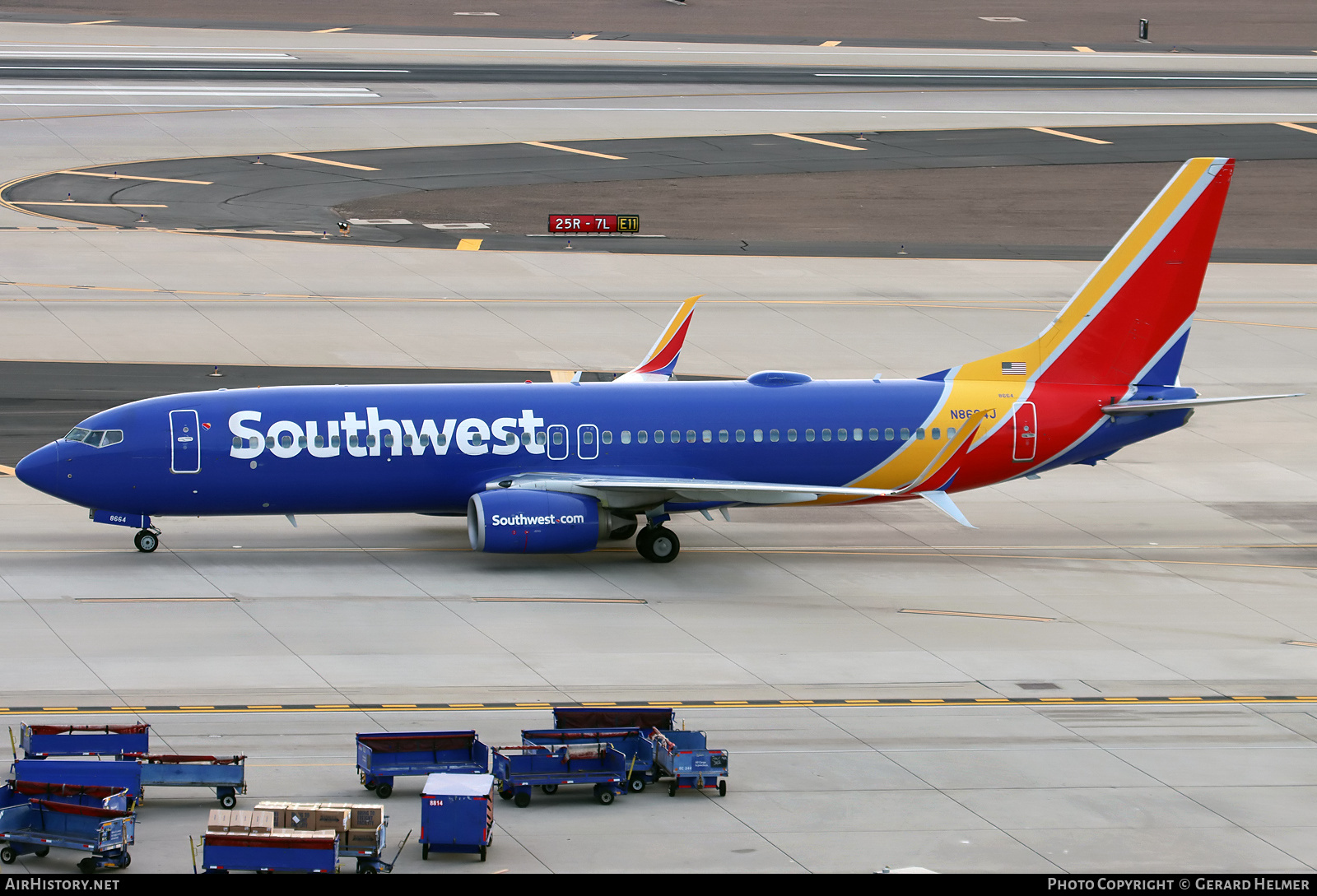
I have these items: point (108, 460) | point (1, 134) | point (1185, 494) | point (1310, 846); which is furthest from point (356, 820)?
point (1, 134)

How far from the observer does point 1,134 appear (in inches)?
3915

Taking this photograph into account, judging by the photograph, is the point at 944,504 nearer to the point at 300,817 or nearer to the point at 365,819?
the point at 365,819

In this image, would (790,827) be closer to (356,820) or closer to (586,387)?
(356,820)

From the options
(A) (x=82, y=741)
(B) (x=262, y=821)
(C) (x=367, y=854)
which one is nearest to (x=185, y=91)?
(A) (x=82, y=741)

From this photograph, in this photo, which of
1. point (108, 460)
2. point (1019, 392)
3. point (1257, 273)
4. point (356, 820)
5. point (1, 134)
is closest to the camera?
point (356, 820)

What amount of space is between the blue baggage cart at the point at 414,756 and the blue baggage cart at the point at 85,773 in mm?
3789

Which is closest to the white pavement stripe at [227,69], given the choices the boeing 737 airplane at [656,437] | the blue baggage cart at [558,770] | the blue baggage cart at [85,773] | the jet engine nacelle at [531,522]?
the boeing 737 airplane at [656,437]

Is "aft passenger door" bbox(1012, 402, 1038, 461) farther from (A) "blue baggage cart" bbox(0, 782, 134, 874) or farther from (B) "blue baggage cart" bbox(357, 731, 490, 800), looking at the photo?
(A) "blue baggage cart" bbox(0, 782, 134, 874)

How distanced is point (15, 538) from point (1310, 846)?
106ft

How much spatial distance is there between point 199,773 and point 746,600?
52.7ft

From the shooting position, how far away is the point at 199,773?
29.3 meters

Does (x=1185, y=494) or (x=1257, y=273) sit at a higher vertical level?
(x=1257, y=273)

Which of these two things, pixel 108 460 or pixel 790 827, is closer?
pixel 790 827

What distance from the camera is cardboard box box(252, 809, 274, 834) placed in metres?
26.3
